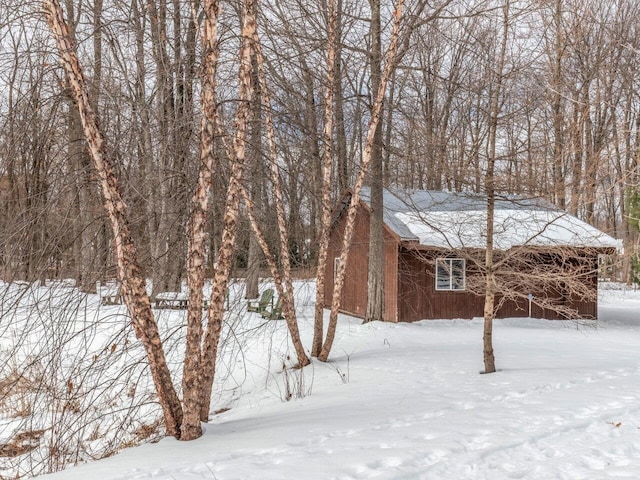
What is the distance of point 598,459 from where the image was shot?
446 centimetres

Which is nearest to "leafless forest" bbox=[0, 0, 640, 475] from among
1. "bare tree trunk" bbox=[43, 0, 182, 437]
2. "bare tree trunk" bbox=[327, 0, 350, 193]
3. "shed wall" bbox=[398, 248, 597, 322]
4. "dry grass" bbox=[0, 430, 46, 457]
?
"bare tree trunk" bbox=[43, 0, 182, 437]

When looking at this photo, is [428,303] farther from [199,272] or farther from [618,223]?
[618,223]

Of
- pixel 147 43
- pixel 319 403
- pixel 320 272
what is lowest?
pixel 319 403

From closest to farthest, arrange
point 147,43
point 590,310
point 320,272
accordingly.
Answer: point 147,43 < point 320,272 < point 590,310

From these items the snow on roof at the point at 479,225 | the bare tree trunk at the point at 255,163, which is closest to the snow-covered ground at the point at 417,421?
the bare tree trunk at the point at 255,163

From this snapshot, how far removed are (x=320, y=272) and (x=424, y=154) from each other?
2.45m

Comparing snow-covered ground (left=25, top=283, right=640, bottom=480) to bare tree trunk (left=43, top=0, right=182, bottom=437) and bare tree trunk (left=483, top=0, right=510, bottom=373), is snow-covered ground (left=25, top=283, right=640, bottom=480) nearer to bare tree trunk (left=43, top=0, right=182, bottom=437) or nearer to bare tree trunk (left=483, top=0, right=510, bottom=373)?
bare tree trunk (left=43, top=0, right=182, bottom=437)

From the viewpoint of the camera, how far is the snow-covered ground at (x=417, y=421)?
4223 mm

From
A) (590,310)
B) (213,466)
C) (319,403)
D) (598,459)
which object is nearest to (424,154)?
(319,403)

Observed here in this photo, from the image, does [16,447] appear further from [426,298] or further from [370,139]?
[426,298]

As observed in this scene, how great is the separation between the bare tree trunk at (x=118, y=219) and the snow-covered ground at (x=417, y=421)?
0.73 m

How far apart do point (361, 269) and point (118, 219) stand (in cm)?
1271

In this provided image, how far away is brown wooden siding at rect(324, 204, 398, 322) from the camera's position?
50.2ft

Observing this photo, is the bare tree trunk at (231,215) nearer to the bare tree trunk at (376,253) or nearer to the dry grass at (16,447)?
the dry grass at (16,447)
